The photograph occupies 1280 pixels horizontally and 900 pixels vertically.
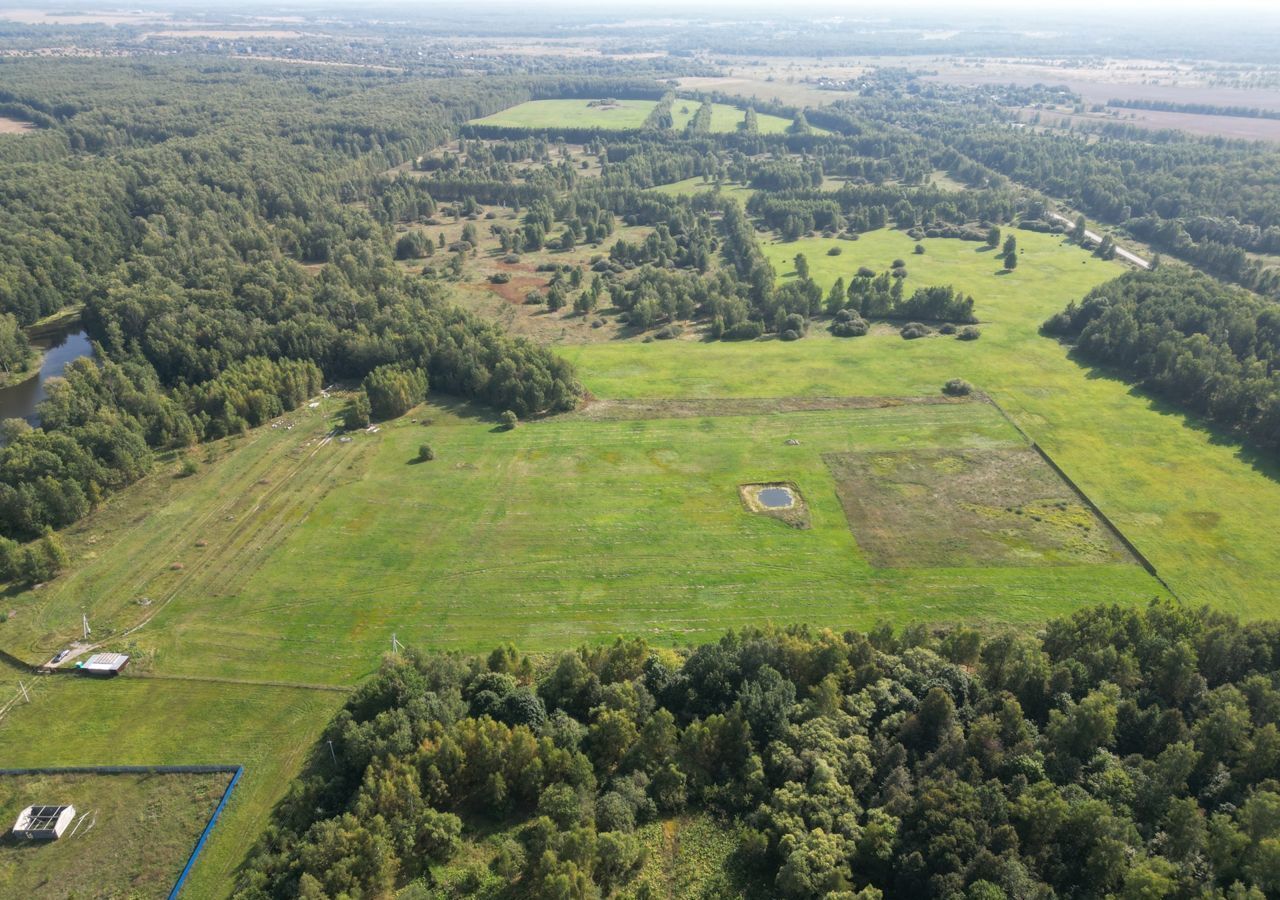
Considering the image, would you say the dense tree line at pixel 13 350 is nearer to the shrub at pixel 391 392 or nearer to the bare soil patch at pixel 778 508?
the shrub at pixel 391 392

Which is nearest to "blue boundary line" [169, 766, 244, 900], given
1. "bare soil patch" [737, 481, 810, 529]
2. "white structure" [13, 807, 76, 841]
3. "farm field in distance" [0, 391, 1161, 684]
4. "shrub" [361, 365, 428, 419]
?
"white structure" [13, 807, 76, 841]

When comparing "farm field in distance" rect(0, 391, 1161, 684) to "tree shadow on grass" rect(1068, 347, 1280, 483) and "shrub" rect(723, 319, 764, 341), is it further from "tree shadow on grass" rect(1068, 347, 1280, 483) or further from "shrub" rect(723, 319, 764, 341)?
"shrub" rect(723, 319, 764, 341)

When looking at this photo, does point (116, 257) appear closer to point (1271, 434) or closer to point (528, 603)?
point (528, 603)

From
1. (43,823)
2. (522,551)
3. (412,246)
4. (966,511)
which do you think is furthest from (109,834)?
(412,246)

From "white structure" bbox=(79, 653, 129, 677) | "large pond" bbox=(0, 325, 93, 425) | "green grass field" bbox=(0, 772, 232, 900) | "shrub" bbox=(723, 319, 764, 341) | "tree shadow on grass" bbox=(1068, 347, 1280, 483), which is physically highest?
"tree shadow on grass" bbox=(1068, 347, 1280, 483)

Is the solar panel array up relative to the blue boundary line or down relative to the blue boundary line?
up

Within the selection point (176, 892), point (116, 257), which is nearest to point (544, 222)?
point (116, 257)

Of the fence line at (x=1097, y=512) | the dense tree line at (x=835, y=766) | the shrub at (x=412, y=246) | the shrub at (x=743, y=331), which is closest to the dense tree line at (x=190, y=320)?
the shrub at (x=412, y=246)
